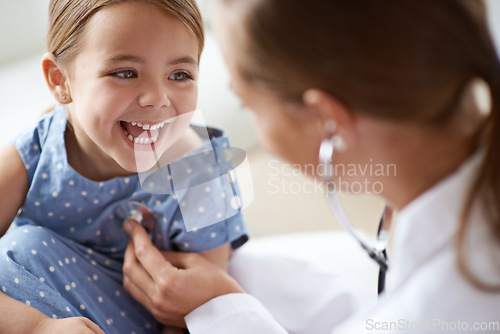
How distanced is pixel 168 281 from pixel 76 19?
1.43ft

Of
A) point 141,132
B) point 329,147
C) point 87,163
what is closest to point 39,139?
point 87,163

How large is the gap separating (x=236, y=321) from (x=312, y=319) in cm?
21

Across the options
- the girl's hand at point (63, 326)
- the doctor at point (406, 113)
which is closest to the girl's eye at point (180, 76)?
the doctor at point (406, 113)

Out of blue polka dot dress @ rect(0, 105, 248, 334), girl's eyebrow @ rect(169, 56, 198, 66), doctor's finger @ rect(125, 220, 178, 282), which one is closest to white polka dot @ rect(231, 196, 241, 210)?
blue polka dot dress @ rect(0, 105, 248, 334)

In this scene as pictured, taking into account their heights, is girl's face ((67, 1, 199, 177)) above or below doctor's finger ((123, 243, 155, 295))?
above

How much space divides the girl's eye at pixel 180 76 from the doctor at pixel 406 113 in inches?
10.3

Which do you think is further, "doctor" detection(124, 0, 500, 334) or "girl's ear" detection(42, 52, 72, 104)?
"girl's ear" detection(42, 52, 72, 104)

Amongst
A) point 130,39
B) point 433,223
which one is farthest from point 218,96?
point 433,223

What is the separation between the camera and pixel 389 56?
20.2 inches

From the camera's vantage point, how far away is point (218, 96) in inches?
56.8

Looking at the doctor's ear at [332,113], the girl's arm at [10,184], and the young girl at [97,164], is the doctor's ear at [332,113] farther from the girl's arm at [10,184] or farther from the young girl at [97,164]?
the girl's arm at [10,184]

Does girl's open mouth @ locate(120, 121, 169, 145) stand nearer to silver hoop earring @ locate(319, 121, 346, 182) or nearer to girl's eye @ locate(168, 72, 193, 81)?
girl's eye @ locate(168, 72, 193, 81)

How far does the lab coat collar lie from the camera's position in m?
0.57

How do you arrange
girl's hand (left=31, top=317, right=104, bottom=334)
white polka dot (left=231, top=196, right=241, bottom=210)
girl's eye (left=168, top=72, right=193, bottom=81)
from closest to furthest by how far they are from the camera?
1. girl's hand (left=31, top=317, right=104, bottom=334)
2. girl's eye (left=168, top=72, right=193, bottom=81)
3. white polka dot (left=231, top=196, right=241, bottom=210)
